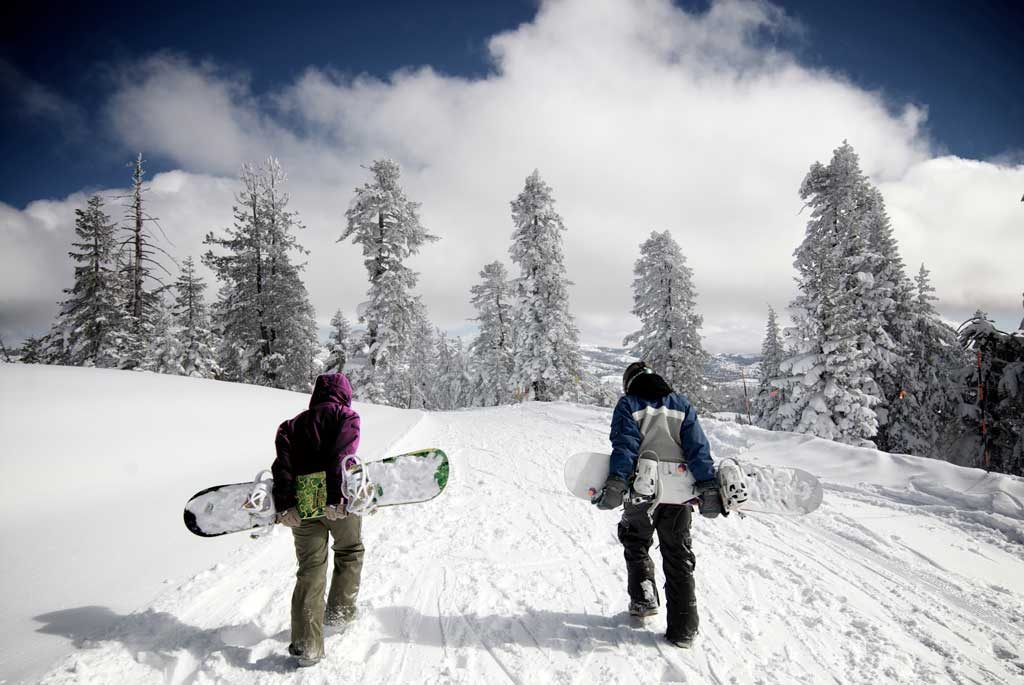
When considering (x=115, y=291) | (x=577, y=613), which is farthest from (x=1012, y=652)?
(x=115, y=291)

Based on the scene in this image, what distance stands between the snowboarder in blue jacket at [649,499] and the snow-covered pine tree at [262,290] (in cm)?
2156

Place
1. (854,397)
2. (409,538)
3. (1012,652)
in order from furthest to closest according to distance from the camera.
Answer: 1. (854,397)
2. (409,538)
3. (1012,652)

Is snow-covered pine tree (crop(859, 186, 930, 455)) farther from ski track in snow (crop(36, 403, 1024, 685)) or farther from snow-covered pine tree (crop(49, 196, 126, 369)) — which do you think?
snow-covered pine tree (crop(49, 196, 126, 369))

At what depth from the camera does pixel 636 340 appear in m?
26.1

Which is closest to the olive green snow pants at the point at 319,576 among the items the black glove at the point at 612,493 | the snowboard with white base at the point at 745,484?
the snowboard with white base at the point at 745,484

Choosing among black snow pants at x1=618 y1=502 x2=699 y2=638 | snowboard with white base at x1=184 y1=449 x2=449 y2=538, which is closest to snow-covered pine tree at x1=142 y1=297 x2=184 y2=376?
snowboard with white base at x1=184 y1=449 x2=449 y2=538

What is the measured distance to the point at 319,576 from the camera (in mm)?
3143

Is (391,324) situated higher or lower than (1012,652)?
higher

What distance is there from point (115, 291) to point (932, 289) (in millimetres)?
41147

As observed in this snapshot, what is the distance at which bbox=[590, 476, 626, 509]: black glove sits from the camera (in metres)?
3.15

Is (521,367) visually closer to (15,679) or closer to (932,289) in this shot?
(932,289)

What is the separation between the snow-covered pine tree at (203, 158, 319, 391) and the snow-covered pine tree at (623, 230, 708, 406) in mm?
19807

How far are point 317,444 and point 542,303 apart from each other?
2355cm

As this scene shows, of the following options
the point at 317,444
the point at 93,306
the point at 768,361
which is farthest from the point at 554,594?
the point at 768,361
